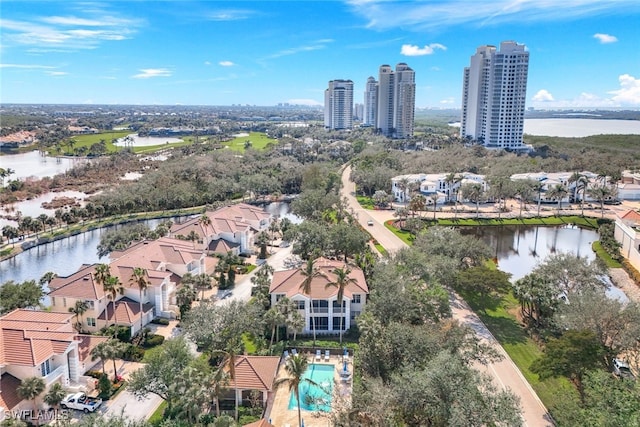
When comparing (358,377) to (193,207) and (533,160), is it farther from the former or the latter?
(533,160)

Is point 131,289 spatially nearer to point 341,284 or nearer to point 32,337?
point 32,337

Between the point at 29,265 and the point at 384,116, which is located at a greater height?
the point at 384,116

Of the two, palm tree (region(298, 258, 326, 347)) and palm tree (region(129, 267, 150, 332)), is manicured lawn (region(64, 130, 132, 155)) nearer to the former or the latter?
palm tree (region(129, 267, 150, 332))

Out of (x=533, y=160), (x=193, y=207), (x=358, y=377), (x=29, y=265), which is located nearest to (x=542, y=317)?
(x=358, y=377)

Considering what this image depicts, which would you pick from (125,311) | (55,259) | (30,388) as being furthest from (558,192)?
(30,388)

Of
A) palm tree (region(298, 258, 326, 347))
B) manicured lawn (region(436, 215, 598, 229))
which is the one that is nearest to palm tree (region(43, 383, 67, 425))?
palm tree (region(298, 258, 326, 347))

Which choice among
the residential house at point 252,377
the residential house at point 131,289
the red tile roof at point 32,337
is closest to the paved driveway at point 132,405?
the red tile roof at point 32,337
